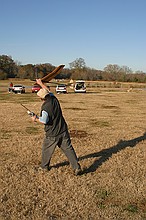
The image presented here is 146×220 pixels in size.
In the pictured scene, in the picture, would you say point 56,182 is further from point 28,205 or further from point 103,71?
point 103,71

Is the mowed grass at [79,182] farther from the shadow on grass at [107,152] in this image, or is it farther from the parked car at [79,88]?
the parked car at [79,88]

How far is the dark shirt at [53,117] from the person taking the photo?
4.83 meters

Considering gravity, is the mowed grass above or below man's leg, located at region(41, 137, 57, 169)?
below

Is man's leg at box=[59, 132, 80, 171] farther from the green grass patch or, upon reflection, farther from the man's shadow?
the green grass patch

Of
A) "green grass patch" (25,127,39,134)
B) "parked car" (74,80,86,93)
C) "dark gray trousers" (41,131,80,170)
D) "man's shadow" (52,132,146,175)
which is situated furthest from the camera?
"parked car" (74,80,86,93)

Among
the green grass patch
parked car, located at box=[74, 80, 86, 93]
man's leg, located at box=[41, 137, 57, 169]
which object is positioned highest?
parked car, located at box=[74, 80, 86, 93]

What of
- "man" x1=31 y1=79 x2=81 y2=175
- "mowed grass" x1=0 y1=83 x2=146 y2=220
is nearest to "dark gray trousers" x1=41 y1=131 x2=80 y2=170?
"man" x1=31 y1=79 x2=81 y2=175

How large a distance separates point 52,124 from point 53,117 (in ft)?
0.48

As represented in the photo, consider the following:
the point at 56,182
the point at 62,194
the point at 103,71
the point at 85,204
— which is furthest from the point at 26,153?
the point at 103,71

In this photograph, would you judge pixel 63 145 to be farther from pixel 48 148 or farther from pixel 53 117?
pixel 53 117

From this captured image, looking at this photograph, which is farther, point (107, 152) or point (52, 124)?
point (107, 152)

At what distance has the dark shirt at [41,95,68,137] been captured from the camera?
15.9ft

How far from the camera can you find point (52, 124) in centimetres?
496

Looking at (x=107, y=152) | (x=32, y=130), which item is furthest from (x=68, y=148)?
(x=32, y=130)
